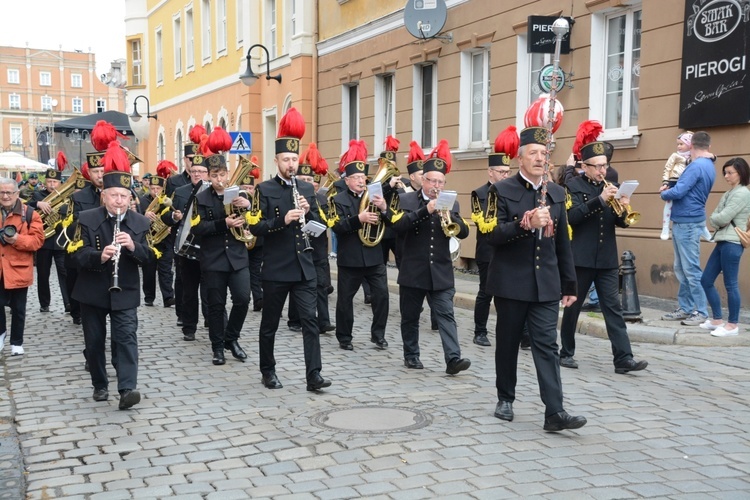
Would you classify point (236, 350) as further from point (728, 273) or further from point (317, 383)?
point (728, 273)

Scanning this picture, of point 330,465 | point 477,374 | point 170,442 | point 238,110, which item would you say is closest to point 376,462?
point 330,465

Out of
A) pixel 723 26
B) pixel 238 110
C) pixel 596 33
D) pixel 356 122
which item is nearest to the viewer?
pixel 723 26

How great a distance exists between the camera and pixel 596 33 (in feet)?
44.8

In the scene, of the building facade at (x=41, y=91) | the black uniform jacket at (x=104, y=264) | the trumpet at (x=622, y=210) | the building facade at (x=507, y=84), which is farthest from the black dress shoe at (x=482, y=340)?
the building facade at (x=41, y=91)

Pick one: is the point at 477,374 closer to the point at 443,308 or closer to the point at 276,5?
the point at 443,308

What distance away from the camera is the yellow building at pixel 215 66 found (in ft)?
82.5

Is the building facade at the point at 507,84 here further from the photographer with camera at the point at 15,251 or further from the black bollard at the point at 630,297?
the photographer with camera at the point at 15,251

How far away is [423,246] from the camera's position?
8461 millimetres

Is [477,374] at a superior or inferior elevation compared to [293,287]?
inferior

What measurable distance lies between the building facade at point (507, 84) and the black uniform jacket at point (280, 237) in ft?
20.6

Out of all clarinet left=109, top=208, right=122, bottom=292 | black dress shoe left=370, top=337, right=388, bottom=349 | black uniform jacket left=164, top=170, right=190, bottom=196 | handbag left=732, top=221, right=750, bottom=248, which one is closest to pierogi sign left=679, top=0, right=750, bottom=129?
handbag left=732, top=221, right=750, bottom=248

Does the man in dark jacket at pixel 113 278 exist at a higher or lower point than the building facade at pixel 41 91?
lower

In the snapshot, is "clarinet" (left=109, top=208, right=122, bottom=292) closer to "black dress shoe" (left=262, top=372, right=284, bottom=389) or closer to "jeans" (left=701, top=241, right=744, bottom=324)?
"black dress shoe" (left=262, top=372, right=284, bottom=389)

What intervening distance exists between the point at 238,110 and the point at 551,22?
17.2m
